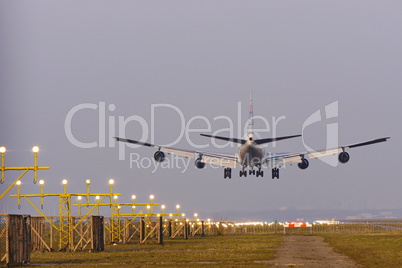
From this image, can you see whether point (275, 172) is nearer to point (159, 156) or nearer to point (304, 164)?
point (304, 164)

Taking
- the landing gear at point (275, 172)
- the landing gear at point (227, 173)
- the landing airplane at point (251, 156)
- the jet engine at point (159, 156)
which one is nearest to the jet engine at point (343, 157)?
the landing airplane at point (251, 156)

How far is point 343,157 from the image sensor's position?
7244 centimetres

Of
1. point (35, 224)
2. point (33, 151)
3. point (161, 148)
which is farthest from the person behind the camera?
point (161, 148)

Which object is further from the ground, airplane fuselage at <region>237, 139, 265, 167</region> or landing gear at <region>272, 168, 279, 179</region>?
airplane fuselage at <region>237, 139, 265, 167</region>

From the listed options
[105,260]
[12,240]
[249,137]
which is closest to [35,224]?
[105,260]

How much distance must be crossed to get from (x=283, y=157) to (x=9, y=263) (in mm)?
44041

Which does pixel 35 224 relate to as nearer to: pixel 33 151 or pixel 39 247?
pixel 39 247

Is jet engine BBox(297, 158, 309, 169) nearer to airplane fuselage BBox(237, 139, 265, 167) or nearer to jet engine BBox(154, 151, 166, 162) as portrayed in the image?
airplane fuselage BBox(237, 139, 265, 167)

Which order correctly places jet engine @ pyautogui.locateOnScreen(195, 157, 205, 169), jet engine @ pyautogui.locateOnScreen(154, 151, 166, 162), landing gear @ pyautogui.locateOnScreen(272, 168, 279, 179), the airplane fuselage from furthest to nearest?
landing gear @ pyautogui.locateOnScreen(272, 168, 279, 179) → jet engine @ pyautogui.locateOnScreen(195, 157, 205, 169) → jet engine @ pyautogui.locateOnScreen(154, 151, 166, 162) → the airplane fuselage

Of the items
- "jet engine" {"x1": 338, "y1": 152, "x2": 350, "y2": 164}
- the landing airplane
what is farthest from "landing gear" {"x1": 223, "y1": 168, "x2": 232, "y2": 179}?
"jet engine" {"x1": 338, "y1": 152, "x2": 350, "y2": 164}

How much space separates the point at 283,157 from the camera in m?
76.9

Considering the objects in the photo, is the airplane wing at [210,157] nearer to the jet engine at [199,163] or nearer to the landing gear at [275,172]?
the jet engine at [199,163]

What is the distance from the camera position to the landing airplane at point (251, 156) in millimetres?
69062

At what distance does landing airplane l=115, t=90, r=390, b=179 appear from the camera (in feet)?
227
